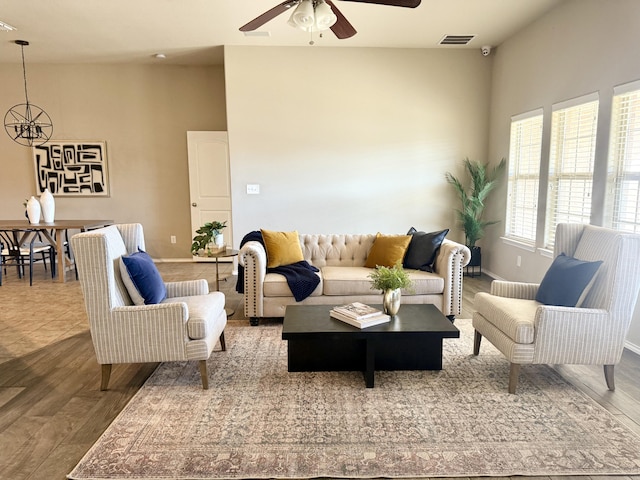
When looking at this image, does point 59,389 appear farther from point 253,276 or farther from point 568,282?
point 568,282

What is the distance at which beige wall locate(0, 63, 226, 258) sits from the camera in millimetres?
6809

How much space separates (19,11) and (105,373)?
13.4 feet

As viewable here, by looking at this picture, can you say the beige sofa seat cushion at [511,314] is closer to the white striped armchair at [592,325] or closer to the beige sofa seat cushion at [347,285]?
the white striped armchair at [592,325]

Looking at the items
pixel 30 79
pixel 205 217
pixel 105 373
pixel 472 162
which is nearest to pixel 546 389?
pixel 105 373

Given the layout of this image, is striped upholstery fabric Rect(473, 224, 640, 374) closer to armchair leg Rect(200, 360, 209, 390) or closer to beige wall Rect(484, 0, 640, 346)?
beige wall Rect(484, 0, 640, 346)

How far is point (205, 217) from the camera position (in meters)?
7.13

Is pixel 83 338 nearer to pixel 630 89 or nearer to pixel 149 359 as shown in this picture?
pixel 149 359

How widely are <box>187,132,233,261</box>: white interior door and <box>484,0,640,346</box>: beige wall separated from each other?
4.08 meters

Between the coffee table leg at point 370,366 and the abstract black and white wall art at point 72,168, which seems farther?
the abstract black and white wall art at point 72,168

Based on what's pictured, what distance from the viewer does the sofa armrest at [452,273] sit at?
3877mm

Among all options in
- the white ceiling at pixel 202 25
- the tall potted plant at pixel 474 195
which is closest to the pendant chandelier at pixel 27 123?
the white ceiling at pixel 202 25

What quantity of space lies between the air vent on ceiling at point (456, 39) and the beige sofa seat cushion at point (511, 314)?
369cm

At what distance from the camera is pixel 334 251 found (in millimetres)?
4504

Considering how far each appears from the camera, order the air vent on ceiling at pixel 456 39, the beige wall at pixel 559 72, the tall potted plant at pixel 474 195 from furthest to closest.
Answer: the tall potted plant at pixel 474 195 → the air vent on ceiling at pixel 456 39 → the beige wall at pixel 559 72
